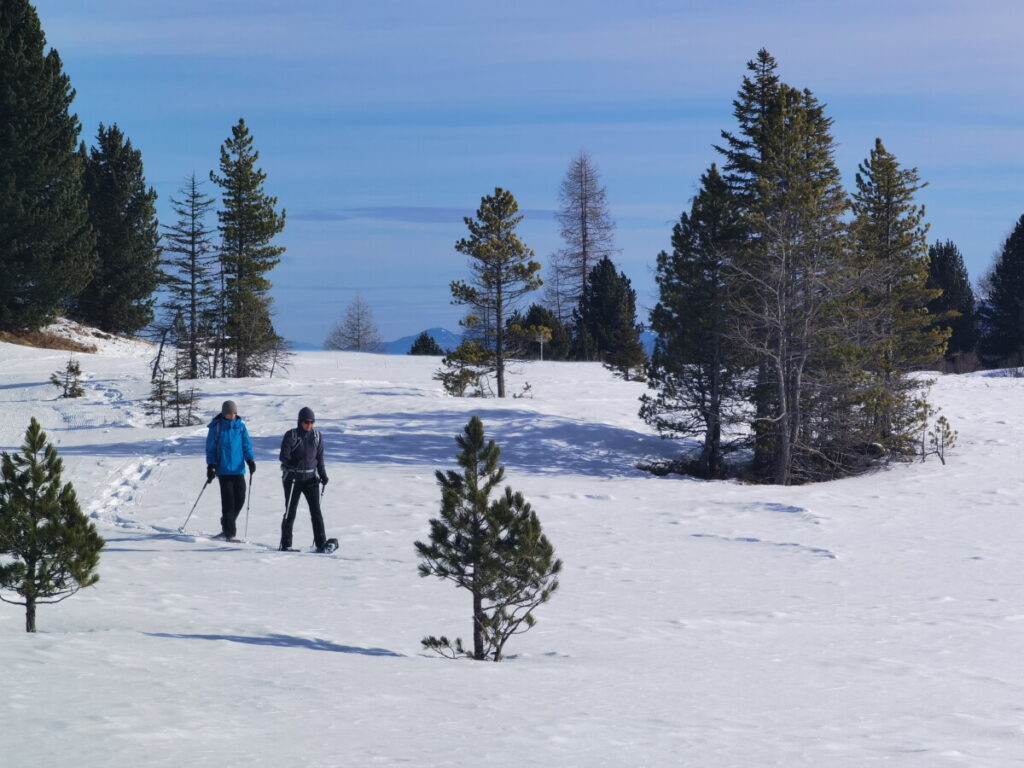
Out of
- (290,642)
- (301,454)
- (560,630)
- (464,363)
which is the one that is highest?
(464,363)

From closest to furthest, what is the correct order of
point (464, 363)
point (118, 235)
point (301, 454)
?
1. point (301, 454)
2. point (464, 363)
3. point (118, 235)

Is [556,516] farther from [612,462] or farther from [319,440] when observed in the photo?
[612,462]

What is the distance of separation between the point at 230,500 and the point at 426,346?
151 ft

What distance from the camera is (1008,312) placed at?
2277 inches

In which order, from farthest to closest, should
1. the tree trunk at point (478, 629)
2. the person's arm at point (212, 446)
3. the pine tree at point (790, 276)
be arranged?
the pine tree at point (790, 276)
the person's arm at point (212, 446)
the tree trunk at point (478, 629)

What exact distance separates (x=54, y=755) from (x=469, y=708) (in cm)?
242

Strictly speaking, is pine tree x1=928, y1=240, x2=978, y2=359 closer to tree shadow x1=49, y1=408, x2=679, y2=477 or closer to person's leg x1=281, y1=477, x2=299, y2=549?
tree shadow x1=49, y1=408, x2=679, y2=477

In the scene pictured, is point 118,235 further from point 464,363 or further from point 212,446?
point 212,446

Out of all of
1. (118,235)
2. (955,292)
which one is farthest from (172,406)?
(955,292)

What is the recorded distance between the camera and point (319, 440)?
43.4 ft

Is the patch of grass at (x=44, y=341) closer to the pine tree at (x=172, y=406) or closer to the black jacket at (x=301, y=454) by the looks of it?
the pine tree at (x=172, y=406)

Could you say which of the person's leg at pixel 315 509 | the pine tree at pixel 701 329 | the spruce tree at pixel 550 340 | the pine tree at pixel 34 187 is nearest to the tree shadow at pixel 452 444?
the pine tree at pixel 701 329

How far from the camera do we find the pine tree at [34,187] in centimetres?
4062

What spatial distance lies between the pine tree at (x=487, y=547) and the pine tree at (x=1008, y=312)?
55.8 metres
